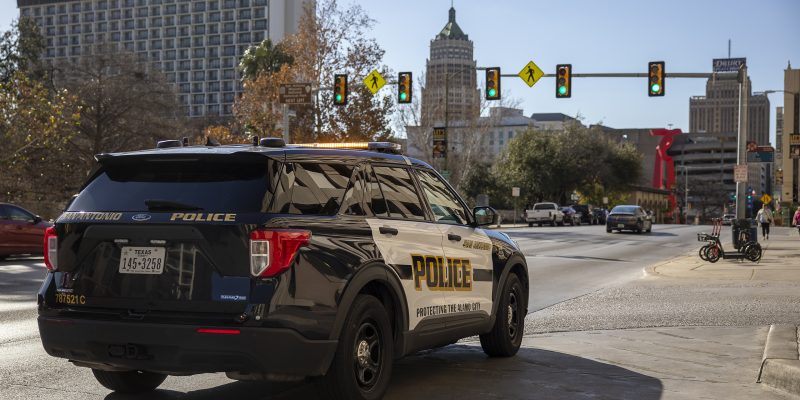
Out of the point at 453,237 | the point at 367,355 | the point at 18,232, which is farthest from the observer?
the point at 18,232

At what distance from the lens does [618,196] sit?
364 ft

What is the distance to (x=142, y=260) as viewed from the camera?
547 centimetres

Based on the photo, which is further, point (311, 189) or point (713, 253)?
point (713, 253)

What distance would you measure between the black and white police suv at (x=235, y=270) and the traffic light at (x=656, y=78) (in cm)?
2521

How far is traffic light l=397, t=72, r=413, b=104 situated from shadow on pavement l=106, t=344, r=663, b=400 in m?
24.1

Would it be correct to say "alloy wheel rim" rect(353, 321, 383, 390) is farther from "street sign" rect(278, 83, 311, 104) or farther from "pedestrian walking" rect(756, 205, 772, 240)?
"pedestrian walking" rect(756, 205, 772, 240)

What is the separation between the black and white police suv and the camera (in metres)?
5.23

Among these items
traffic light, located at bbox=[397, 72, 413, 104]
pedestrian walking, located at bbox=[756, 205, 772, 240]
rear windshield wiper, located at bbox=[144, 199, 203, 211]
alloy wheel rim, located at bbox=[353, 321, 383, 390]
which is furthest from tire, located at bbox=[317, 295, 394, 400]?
pedestrian walking, located at bbox=[756, 205, 772, 240]

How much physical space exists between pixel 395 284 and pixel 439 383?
1.35 metres

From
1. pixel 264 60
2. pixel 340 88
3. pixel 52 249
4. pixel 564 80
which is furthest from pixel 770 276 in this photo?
pixel 264 60

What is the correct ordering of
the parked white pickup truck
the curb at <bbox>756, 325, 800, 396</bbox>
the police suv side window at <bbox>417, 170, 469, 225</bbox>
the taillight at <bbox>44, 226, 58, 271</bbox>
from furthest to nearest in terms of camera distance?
the parked white pickup truck → the police suv side window at <bbox>417, 170, 469, 225</bbox> → the curb at <bbox>756, 325, 800, 396</bbox> → the taillight at <bbox>44, 226, 58, 271</bbox>

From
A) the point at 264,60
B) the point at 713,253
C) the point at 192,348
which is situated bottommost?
the point at 713,253

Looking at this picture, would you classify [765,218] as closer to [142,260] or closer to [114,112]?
[114,112]

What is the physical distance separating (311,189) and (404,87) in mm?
26847
